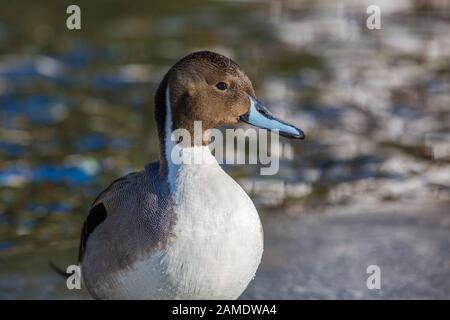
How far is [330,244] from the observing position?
571cm

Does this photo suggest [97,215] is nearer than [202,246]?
No

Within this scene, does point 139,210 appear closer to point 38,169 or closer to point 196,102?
point 196,102

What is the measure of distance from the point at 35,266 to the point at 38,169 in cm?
146

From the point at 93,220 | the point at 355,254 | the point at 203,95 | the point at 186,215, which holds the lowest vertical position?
the point at 355,254

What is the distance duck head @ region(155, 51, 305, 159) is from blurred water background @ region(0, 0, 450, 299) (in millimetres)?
1207

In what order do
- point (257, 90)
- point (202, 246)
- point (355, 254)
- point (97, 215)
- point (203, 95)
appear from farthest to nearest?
point (257, 90) < point (355, 254) < point (97, 215) < point (203, 95) < point (202, 246)

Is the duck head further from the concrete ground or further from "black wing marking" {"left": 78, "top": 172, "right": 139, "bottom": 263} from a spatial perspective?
the concrete ground

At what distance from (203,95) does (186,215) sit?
583 mm

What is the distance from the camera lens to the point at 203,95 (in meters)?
4.43

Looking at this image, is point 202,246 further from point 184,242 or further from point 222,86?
point 222,86

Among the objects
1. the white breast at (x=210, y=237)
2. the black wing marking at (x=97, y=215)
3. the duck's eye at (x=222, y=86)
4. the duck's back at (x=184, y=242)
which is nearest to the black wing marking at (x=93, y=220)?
the black wing marking at (x=97, y=215)

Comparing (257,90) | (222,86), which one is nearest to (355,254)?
(222,86)

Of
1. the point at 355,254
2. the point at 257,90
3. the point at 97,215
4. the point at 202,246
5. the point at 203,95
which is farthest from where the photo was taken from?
the point at 257,90
